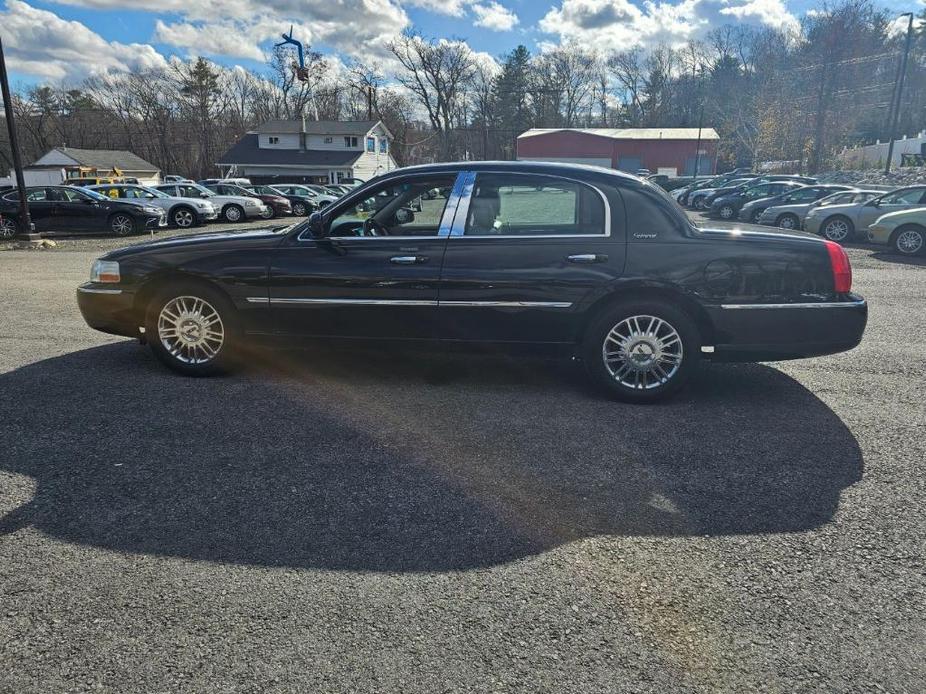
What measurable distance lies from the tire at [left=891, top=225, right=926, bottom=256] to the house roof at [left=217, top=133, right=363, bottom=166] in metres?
44.8

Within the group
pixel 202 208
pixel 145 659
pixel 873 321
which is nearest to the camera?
pixel 145 659

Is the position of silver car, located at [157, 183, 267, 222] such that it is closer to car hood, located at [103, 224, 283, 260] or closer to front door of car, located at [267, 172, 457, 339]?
car hood, located at [103, 224, 283, 260]

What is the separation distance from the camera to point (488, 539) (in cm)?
303

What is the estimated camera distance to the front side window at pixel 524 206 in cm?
483

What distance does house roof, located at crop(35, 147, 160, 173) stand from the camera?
59469 mm

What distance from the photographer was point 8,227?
18422 millimetres

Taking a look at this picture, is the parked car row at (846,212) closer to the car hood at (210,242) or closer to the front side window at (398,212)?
the front side window at (398,212)

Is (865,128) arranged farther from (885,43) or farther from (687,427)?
(687,427)

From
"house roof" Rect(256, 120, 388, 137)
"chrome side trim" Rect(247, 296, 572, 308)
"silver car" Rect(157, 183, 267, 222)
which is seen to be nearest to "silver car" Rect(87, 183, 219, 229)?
"silver car" Rect(157, 183, 267, 222)

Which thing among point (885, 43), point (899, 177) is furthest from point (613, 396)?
point (885, 43)

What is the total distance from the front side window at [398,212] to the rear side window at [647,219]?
133 cm

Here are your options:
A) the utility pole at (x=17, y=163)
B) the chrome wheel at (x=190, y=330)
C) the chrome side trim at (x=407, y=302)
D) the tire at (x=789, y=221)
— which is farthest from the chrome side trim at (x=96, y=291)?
the tire at (x=789, y=221)

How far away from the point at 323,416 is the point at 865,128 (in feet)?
249

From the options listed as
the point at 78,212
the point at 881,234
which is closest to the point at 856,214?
the point at 881,234
